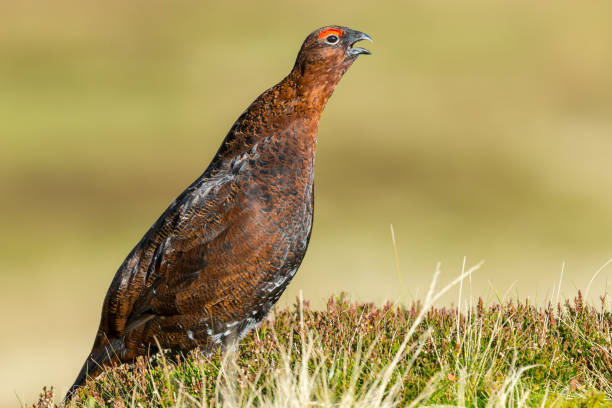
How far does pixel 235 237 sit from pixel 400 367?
4.95ft

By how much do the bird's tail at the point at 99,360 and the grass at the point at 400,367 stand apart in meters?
0.10

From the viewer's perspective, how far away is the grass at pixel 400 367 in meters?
3.96

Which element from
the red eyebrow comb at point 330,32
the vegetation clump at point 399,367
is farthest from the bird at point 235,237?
the vegetation clump at point 399,367

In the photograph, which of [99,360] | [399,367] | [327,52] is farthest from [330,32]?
[99,360]

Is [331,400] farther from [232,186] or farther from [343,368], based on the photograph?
[232,186]

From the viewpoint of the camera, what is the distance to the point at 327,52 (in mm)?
5453

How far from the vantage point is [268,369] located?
14.6 feet

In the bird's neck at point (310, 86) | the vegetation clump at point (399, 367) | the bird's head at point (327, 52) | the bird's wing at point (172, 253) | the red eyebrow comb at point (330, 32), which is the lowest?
the vegetation clump at point (399, 367)

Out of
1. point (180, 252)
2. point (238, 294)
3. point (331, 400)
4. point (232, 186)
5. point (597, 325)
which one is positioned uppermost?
point (232, 186)

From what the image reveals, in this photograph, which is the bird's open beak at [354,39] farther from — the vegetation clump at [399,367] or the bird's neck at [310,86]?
the vegetation clump at [399,367]

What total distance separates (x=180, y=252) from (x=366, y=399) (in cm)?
219

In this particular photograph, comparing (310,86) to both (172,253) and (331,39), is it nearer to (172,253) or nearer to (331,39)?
(331,39)

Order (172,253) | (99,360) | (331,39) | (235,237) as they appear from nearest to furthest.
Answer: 1. (235,237)
2. (172,253)
3. (331,39)
4. (99,360)

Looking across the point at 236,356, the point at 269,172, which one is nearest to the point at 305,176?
the point at 269,172
